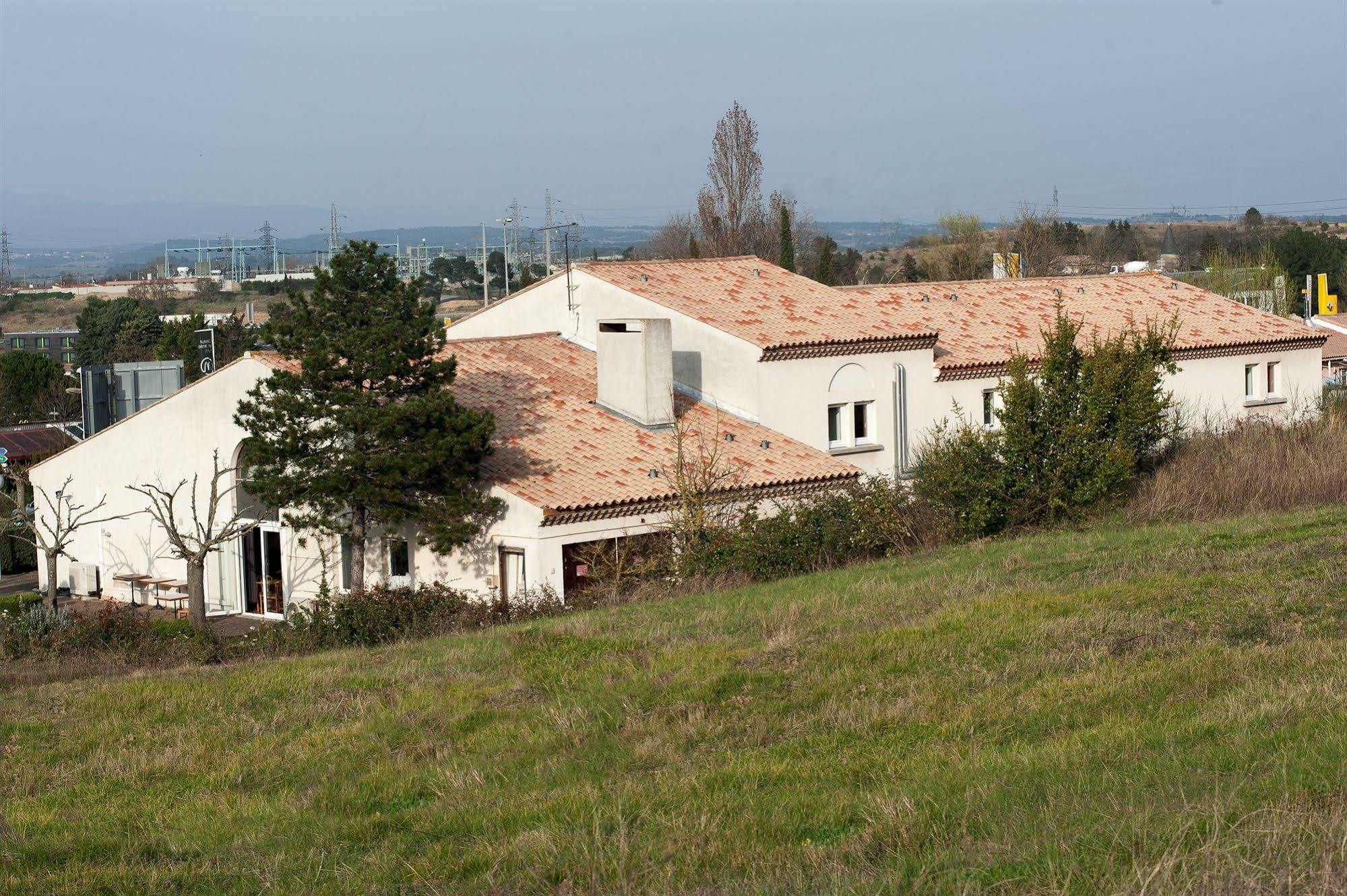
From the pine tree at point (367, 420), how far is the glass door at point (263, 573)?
4435 mm

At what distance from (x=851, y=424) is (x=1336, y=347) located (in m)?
35.8

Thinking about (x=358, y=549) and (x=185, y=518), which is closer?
(x=358, y=549)

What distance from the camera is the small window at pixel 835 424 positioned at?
2966cm

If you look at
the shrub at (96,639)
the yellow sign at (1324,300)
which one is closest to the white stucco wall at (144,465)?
the shrub at (96,639)

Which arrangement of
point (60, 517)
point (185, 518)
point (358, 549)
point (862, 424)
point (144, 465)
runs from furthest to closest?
point (60, 517) → point (862, 424) → point (144, 465) → point (185, 518) → point (358, 549)

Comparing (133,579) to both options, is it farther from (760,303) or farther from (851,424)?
(851,424)

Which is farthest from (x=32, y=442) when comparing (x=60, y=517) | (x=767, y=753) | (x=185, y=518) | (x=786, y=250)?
(x=767, y=753)

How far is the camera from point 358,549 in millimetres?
23984

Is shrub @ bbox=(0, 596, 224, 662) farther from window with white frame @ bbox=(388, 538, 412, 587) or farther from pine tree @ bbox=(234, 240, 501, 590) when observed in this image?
window with white frame @ bbox=(388, 538, 412, 587)

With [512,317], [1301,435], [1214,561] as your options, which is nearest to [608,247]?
[512,317]

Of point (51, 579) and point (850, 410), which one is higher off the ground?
point (850, 410)

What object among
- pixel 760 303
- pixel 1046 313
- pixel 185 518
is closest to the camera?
pixel 185 518

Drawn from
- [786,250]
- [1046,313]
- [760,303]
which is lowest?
[1046,313]

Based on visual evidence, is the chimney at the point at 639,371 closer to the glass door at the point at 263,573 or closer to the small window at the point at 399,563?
the small window at the point at 399,563
